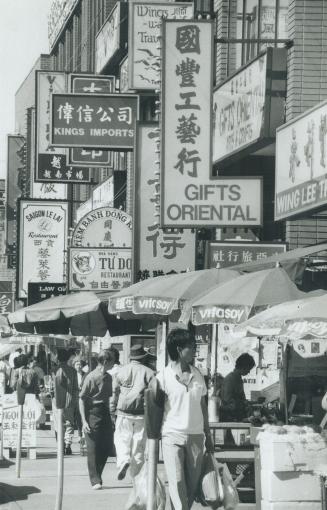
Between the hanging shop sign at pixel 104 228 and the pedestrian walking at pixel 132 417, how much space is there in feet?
38.6

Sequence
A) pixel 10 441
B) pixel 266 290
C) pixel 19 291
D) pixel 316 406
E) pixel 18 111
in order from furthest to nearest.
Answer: pixel 18 111 < pixel 19 291 < pixel 10 441 < pixel 316 406 < pixel 266 290

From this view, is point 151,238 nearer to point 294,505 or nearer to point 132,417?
point 132,417

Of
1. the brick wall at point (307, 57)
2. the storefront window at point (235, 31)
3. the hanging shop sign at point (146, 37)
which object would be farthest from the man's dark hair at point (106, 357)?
the hanging shop sign at point (146, 37)

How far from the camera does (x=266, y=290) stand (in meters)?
12.7

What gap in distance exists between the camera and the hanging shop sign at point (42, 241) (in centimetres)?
3650

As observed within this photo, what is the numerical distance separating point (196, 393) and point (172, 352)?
403mm

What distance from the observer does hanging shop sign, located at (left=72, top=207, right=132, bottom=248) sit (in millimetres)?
26031

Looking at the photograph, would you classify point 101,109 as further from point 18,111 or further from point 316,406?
point 18,111

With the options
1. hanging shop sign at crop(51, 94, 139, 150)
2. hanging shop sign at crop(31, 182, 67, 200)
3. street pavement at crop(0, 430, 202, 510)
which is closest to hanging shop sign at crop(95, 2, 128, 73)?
hanging shop sign at crop(31, 182, 67, 200)

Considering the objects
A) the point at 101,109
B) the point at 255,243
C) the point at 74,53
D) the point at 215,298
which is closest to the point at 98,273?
the point at 101,109

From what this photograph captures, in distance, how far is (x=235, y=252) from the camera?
19297mm

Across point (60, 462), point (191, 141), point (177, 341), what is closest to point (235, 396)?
point (60, 462)

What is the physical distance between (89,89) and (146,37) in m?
2.55

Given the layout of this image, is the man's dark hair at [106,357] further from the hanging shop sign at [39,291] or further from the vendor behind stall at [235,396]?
the hanging shop sign at [39,291]
